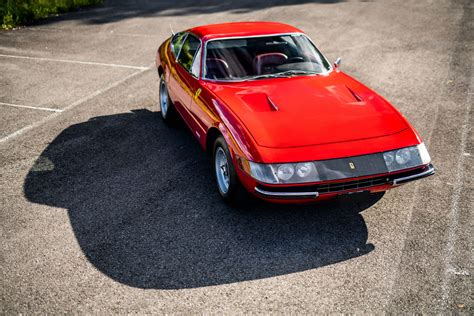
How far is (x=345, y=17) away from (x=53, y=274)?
12.3 meters

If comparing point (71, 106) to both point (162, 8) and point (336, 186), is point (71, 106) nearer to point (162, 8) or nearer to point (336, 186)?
point (336, 186)

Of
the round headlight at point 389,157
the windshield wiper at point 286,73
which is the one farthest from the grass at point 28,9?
the round headlight at point 389,157

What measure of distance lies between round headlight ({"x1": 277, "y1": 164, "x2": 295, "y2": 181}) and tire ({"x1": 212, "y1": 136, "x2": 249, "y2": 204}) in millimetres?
547

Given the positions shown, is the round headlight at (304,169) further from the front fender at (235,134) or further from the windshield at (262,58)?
the windshield at (262,58)

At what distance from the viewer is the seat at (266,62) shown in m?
5.73

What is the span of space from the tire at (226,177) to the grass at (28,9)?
1098cm

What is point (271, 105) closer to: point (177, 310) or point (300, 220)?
point (300, 220)

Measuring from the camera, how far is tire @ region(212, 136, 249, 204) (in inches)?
185

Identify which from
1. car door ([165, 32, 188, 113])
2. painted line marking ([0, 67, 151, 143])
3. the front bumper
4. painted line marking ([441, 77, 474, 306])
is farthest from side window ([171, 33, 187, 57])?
painted line marking ([441, 77, 474, 306])

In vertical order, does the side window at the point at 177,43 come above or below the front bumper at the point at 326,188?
above

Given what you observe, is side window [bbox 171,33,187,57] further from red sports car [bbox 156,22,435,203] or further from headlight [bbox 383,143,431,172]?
headlight [bbox 383,143,431,172]

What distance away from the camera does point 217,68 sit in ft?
18.7

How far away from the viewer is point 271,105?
197 inches

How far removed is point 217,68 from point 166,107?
1.79 metres
